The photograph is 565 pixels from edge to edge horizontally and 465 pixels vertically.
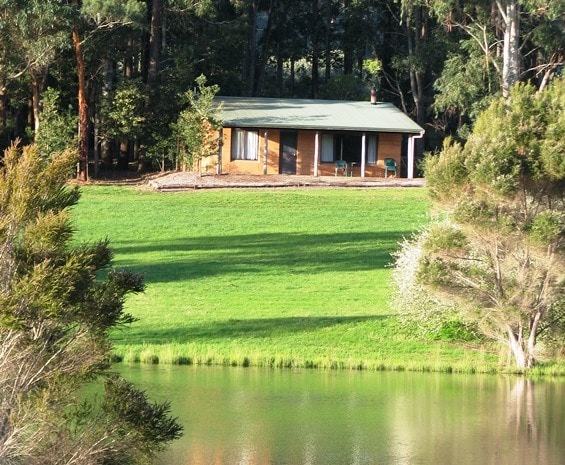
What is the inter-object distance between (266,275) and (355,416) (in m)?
13.3

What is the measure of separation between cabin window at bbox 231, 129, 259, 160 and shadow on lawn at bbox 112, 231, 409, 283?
39.8 ft

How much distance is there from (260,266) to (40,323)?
2193 centimetres

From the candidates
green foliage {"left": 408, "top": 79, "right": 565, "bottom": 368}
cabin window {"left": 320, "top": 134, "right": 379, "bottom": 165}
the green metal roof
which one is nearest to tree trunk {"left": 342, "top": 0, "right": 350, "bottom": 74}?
the green metal roof

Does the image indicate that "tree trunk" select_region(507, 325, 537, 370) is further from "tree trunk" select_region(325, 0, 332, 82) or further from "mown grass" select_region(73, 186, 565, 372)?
"tree trunk" select_region(325, 0, 332, 82)

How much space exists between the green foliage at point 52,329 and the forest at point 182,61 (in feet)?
106

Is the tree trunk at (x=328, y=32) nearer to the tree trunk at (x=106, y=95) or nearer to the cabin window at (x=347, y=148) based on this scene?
the cabin window at (x=347, y=148)

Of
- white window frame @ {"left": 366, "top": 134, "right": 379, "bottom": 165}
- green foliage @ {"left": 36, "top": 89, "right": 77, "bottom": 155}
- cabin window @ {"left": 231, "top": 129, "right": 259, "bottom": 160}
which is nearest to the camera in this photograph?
green foliage @ {"left": 36, "top": 89, "right": 77, "bottom": 155}

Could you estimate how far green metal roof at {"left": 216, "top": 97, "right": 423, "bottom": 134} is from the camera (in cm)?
5106

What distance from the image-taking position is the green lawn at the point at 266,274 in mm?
26250

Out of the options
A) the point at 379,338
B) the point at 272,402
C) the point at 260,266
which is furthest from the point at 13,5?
the point at 272,402

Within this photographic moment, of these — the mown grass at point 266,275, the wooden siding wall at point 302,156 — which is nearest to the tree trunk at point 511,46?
the wooden siding wall at point 302,156

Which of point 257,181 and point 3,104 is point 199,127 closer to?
point 257,181

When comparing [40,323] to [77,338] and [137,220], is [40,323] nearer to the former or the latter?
[77,338]

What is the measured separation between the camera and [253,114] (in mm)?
52688
